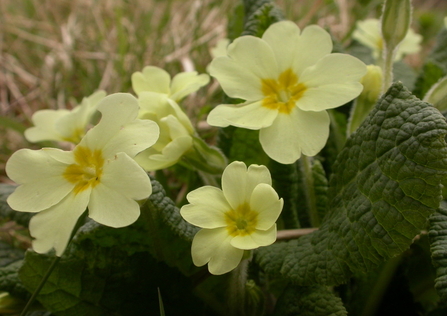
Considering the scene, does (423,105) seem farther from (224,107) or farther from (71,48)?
(71,48)

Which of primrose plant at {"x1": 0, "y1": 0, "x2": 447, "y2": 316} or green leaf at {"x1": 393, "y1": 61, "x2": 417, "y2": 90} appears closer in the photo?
primrose plant at {"x1": 0, "y1": 0, "x2": 447, "y2": 316}

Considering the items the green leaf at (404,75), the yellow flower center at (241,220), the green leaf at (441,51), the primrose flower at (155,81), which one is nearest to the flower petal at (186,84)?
the primrose flower at (155,81)

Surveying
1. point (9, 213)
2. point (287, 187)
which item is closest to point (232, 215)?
point (287, 187)

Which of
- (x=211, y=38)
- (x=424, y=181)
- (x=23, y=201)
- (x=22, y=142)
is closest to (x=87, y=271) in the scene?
(x=23, y=201)

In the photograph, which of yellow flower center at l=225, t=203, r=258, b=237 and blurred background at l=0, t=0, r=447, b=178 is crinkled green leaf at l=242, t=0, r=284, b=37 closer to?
yellow flower center at l=225, t=203, r=258, b=237

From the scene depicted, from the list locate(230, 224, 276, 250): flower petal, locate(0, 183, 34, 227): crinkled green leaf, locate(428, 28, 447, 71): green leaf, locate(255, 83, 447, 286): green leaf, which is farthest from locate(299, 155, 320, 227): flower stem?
locate(428, 28, 447, 71): green leaf

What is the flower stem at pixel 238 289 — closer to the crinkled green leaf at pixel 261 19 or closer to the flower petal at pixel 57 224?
the flower petal at pixel 57 224
